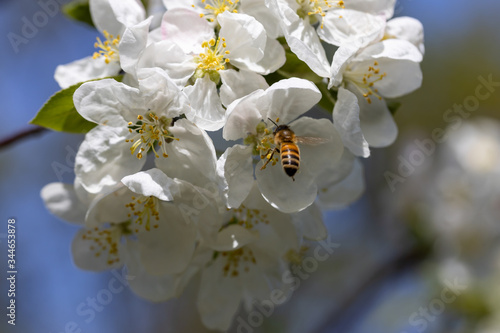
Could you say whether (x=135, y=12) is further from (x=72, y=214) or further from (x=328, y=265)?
(x=328, y=265)

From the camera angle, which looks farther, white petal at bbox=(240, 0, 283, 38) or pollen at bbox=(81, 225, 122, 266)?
pollen at bbox=(81, 225, 122, 266)

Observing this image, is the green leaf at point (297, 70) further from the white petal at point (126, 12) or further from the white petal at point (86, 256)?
the white petal at point (86, 256)

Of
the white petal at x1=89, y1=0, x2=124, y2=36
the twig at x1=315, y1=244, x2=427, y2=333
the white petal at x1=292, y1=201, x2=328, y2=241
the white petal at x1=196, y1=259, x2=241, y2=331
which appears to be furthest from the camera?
the twig at x1=315, y1=244, x2=427, y2=333

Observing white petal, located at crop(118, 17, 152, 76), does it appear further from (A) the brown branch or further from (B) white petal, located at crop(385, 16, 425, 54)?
(B) white petal, located at crop(385, 16, 425, 54)

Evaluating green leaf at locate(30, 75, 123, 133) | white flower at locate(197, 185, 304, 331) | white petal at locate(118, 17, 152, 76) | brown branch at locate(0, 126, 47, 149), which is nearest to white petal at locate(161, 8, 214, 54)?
white petal at locate(118, 17, 152, 76)

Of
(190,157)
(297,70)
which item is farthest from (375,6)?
(190,157)

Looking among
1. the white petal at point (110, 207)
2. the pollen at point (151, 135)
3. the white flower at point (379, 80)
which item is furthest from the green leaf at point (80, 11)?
the white flower at point (379, 80)
